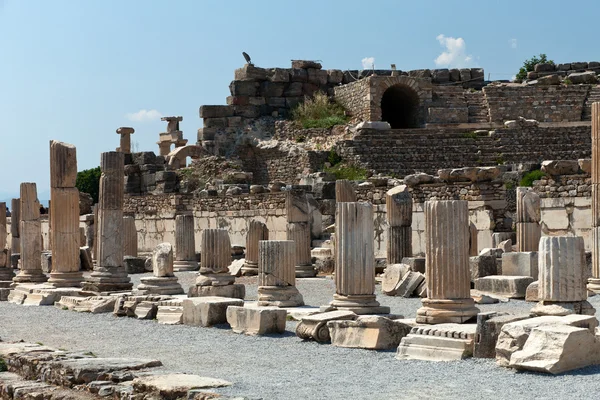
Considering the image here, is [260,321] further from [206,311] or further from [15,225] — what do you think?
[15,225]

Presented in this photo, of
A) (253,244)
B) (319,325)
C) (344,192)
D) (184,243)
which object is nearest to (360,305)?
(319,325)

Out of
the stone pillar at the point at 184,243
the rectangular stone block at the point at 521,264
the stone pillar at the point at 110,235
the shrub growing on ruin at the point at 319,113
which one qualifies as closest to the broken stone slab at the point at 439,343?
the rectangular stone block at the point at 521,264

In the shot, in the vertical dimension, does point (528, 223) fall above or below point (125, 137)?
below

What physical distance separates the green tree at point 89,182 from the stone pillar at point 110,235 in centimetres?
3528

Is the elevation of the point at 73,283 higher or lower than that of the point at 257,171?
lower

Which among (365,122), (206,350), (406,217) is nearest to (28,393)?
(206,350)

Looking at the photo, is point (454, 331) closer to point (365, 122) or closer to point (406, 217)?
point (406, 217)

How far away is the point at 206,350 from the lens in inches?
A: 461

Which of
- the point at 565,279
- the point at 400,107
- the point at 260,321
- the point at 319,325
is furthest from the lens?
the point at 400,107

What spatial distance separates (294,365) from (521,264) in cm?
775

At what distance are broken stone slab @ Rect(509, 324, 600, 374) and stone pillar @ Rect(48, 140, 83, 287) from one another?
11432 mm

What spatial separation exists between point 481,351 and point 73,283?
10.8 meters

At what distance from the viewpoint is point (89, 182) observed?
178ft

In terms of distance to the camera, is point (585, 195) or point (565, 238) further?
point (585, 195)
